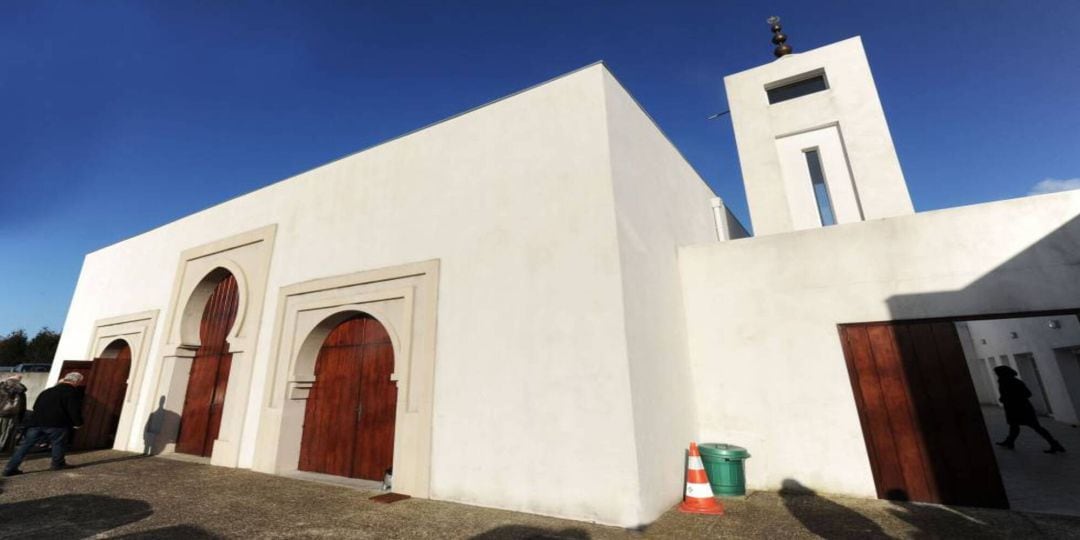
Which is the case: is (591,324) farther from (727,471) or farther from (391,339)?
(391,339)

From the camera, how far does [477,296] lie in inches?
239

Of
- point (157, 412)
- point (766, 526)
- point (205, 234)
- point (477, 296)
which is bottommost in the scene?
point (766, 526)

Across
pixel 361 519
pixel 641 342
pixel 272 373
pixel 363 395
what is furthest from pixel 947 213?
pixel 272 373

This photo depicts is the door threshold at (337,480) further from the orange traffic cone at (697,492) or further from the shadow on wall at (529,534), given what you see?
the orange traffic cone at (697,492)

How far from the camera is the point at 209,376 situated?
9.70 meters

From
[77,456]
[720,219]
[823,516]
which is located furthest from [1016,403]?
[77,456]

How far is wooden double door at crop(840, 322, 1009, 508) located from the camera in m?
5.31

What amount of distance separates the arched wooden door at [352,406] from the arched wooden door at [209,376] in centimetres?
313

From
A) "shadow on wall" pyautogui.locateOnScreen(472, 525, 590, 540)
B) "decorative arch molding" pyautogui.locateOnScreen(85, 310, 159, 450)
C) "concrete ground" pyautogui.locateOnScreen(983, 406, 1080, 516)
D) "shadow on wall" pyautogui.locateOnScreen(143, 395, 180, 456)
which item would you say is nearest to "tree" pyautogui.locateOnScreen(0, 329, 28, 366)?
"decorative arch molding" pyautogui.locateOnScreen(85, 310, 159, 450)

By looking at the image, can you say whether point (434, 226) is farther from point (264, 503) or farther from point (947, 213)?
point (947, 213)

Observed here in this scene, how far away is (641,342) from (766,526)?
2265 mm

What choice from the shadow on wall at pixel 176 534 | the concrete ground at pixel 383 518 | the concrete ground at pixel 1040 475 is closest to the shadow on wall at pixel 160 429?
the concrete ground at pixel 383 518

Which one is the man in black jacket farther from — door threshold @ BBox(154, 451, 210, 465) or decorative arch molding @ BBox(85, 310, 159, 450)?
decorative arch molding @ BBox(85, 310, 159, 450)

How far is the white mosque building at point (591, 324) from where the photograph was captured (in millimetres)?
5211
